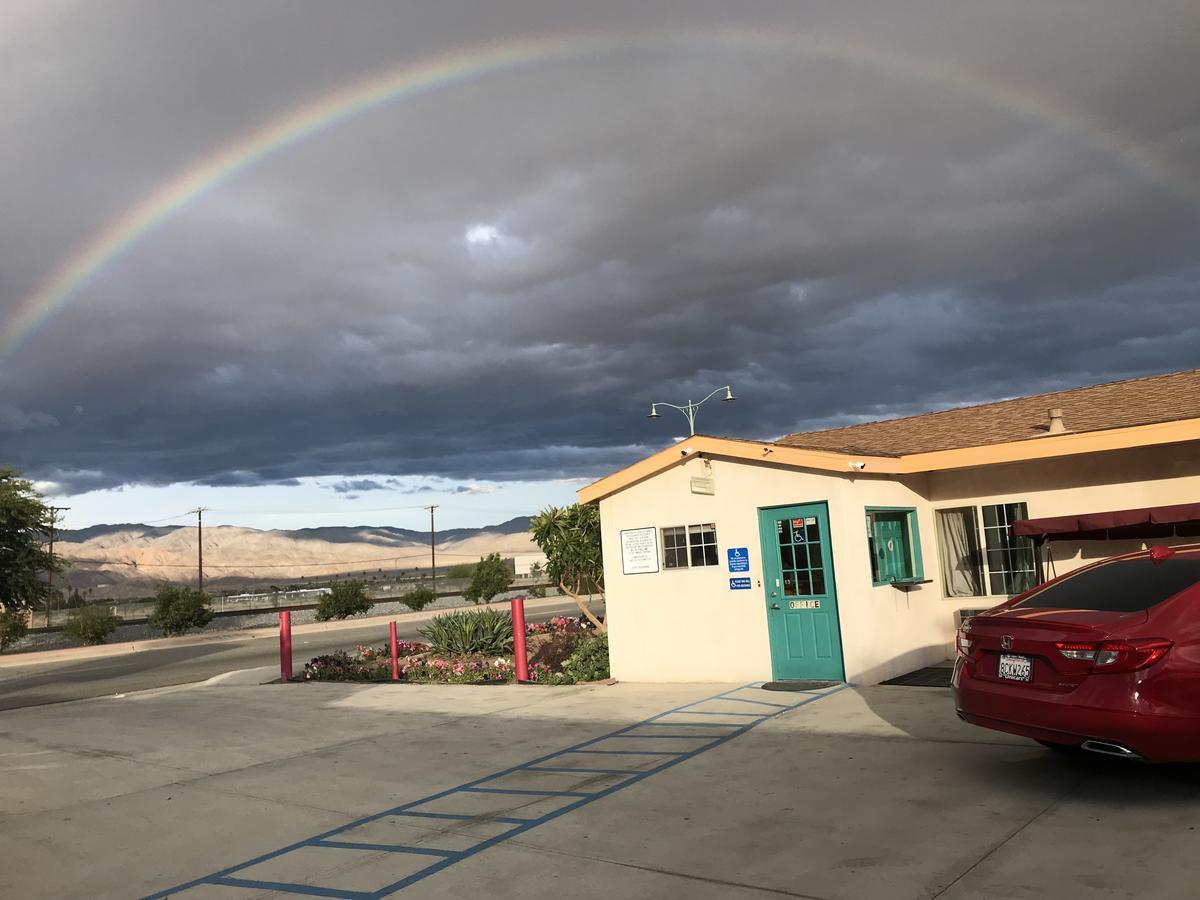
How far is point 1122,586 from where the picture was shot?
5.98 m

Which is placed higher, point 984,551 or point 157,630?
point 984,551

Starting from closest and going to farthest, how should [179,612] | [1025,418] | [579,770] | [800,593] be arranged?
1. [579,770]
2. [800,593]
3. [1025,418]
4. [179,612]

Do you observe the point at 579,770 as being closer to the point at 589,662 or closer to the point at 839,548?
the point at 839,548

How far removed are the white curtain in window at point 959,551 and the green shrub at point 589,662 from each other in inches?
205

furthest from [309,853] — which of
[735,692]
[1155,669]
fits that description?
[735,692]

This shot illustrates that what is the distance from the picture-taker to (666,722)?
9.63 metres

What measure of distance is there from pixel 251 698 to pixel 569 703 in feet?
20.1

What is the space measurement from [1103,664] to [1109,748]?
49cm

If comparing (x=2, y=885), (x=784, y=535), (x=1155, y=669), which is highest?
(x=784, y=535)

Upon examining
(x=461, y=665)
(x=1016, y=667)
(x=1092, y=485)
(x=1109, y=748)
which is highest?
(x=1092, y=485)

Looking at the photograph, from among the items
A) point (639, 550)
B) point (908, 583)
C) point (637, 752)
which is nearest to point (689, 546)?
point (639, 550)

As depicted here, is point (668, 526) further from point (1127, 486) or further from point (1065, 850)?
point (1065, 850)

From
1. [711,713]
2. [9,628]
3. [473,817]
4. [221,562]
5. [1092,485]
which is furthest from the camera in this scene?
[221,562]

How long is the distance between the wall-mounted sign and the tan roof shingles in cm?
249
